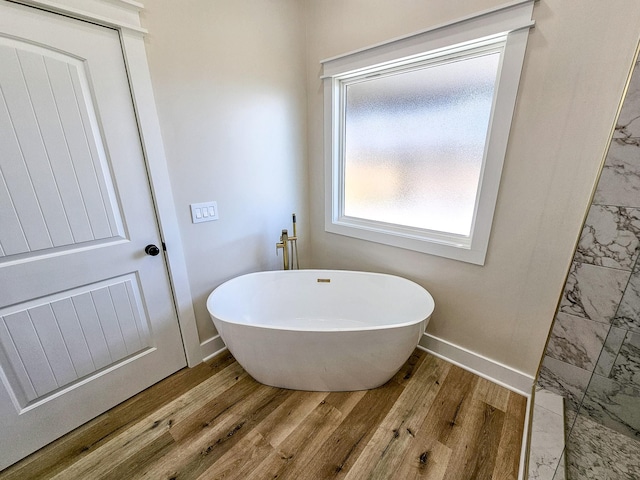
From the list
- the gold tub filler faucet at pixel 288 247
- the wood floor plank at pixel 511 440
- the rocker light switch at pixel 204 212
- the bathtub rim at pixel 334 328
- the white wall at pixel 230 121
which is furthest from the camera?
the gold tub filler faucet at pixel 288 247

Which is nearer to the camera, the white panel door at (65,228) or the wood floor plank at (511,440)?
the white panel door at (65,228)

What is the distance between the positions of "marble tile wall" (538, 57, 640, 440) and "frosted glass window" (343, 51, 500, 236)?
1.81 feet

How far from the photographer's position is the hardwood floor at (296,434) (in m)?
1.20

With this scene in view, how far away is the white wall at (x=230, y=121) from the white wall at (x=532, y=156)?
40 centimetres

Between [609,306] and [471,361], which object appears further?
[471,361]

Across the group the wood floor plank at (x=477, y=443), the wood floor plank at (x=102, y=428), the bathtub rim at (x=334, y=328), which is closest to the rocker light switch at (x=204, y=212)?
the bathtub rim at (x=334, y=328)

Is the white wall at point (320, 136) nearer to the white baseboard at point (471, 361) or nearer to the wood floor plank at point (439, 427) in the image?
the white baseboard at point (471, 361)

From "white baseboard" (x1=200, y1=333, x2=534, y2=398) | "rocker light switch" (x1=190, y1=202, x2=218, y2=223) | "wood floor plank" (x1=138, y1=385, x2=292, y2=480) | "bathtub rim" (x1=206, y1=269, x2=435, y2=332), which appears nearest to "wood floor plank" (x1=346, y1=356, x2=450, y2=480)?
"white baseboard" (x1=200, y1=333, x2=534, y2=398)

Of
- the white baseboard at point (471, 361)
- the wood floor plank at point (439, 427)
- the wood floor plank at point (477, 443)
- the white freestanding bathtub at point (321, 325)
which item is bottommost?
the wood floor plank at point (439, 427)

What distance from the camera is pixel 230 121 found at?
5.67 feet

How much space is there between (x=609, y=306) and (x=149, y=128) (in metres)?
2.53

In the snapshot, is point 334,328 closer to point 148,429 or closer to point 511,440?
point 511,440

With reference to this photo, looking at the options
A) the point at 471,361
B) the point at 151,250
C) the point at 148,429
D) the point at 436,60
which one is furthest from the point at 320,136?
the point at 148,429

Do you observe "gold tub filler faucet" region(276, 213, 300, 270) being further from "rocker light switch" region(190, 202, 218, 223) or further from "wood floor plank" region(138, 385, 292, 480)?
"wood floor plank" region(138, 385, 292, 480)
